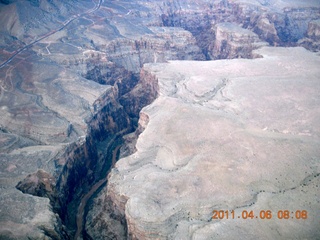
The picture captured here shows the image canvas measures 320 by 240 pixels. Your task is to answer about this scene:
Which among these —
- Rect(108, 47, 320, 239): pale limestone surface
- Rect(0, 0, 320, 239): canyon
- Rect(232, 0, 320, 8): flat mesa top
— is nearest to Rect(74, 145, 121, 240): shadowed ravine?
Rect(0, 0, 320, 239): canyon

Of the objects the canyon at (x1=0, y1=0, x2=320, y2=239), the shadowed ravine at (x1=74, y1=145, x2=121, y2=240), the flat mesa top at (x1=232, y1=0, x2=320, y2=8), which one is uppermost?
the flat mesa top at (x1=232, y1=0, x2=320, y2=8)

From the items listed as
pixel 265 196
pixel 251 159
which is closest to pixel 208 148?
pixel 251 159
